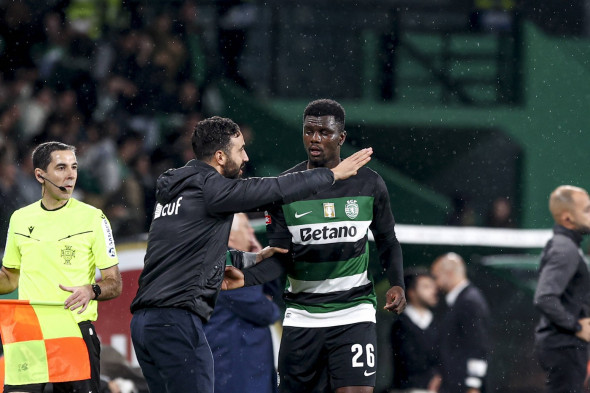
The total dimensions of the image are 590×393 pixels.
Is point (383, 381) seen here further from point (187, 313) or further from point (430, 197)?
point (187, 313)

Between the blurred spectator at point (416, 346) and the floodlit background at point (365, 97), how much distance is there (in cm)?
66

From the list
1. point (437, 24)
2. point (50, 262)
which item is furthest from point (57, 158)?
point (437, 24)

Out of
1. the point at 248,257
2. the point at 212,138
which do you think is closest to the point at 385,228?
the point at 248,257

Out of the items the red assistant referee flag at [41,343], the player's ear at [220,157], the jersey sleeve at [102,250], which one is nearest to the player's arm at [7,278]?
the red assistant referee flag at [41,343]

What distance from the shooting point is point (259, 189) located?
445 cm

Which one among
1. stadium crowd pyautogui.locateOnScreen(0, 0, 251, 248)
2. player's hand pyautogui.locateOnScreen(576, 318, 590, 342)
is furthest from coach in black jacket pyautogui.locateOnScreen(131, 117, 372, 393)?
stadium crowd pyautogui.locateOnScreen(0, 0, 251, 248)

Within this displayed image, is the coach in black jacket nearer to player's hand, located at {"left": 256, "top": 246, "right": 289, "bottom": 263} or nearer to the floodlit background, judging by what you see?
player's hand, located at {"left": 256, "top": 246, "right": 289, "bottom": 263}

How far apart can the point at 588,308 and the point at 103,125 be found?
4.48m

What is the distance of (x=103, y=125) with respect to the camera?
8797 millimetres

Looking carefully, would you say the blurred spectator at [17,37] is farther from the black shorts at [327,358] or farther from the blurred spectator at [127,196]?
the black shorts at [327,358]

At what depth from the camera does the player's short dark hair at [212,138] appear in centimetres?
460

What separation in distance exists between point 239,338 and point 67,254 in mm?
1430

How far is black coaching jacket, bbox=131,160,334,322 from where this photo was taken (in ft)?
14.3

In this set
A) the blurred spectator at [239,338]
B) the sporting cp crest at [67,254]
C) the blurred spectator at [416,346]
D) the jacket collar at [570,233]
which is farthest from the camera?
the blurred spectator at [416,346]
